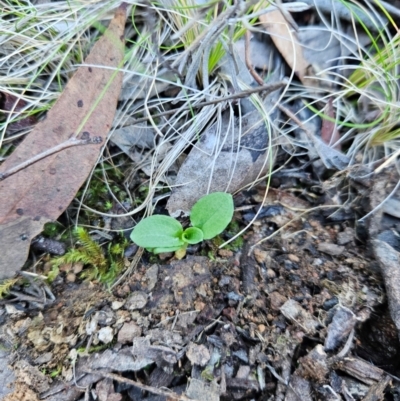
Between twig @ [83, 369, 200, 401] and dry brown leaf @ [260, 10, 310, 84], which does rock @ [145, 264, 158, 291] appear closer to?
twig @ [83, 369, 200, 401]

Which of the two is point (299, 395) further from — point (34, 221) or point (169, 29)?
point (169, 29)

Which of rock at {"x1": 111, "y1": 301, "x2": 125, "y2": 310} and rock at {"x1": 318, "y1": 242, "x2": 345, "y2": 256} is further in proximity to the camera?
rock at {"x1": 318, "y1": 242, "x2": 345, "y2": 256}

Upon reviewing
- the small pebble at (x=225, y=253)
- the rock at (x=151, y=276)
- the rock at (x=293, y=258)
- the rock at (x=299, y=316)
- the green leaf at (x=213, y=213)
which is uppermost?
the green leaf at (x=213, y=213)

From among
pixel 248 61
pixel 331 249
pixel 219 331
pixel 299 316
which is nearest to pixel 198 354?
pixel 219 331

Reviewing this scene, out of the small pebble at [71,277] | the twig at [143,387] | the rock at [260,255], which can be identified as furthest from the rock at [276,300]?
the small pebble at [71,277]

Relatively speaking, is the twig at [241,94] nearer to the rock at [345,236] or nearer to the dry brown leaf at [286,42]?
the dry brown leaf at [286,42]

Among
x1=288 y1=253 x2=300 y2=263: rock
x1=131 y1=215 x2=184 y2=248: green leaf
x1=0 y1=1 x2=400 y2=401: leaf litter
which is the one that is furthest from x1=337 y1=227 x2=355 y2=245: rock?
x1=131 y1=215 x2=184 y2=248: green leaf

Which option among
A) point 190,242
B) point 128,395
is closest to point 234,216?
point 190,242
